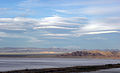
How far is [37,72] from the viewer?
5919 centimetres

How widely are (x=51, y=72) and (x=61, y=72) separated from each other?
2.69 metres

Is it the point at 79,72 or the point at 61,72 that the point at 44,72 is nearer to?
the point at 61,72

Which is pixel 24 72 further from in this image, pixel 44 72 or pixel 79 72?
pixel 79 72

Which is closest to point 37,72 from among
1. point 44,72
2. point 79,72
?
point 44,72

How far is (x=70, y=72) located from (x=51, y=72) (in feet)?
16.7

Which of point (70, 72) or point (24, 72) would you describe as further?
point (70, 72)

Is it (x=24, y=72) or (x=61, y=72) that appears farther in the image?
(x=61, y=72)

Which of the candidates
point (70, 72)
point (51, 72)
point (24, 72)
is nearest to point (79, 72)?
point (70, 72)

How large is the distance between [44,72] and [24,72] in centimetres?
485

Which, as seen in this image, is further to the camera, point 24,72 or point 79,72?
point 79,72

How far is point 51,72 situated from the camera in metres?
61.4

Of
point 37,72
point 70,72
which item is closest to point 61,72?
point 70,72

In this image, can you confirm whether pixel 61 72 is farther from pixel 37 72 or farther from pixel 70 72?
pixel 37 72

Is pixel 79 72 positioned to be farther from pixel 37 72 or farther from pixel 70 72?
pixel 37 72
